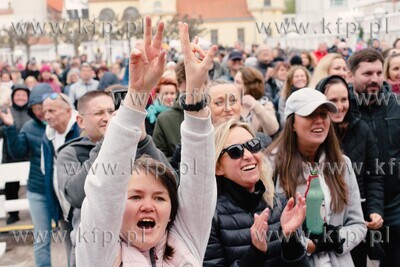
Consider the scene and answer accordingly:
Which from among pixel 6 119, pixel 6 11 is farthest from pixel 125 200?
pixel 6 11

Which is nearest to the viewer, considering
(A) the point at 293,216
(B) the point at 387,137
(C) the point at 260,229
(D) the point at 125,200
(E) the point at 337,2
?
(D) the point at 125,200

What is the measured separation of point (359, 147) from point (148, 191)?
2183mm

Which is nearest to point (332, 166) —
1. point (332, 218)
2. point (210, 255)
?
point (332, 218)

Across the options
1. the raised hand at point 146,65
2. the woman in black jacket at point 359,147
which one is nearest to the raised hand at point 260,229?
the raised hand at point 146,65

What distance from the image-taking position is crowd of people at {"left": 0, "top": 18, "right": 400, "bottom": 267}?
2211 mm

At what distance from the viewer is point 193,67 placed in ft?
Answer: 7.50

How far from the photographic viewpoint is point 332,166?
11.8ft

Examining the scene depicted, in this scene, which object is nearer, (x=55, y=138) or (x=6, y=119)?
(x=55, y=138)

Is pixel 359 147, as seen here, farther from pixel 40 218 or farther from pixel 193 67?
pixel 40 218

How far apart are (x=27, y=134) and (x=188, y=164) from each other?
396 cm

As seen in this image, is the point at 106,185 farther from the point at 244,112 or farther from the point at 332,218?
the point at 244,112

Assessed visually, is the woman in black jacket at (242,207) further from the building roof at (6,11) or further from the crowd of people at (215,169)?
the building roof at (6,11)

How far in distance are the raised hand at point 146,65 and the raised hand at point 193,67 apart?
3.9 inches

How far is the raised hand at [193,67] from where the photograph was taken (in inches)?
88.8
